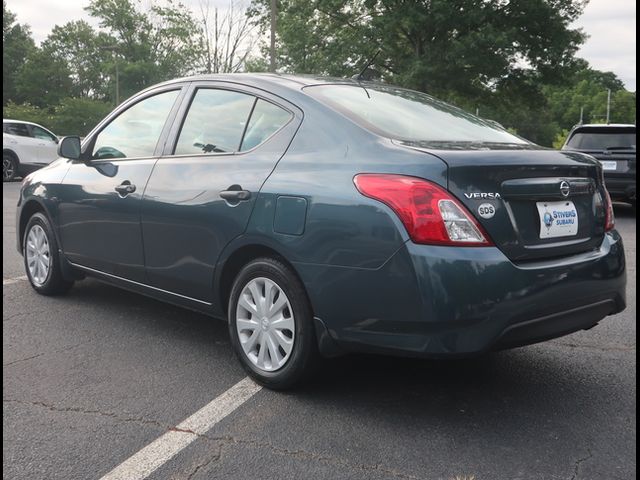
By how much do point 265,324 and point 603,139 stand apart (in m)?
10.4

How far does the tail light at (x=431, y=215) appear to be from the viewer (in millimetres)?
2717

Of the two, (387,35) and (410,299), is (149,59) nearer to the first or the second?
(387,35)

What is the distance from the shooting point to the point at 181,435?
282 cm

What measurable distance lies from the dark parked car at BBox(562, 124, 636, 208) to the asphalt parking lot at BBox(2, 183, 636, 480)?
8184mm

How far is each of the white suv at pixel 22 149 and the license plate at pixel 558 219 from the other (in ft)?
56.6

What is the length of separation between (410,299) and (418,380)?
0.91 m

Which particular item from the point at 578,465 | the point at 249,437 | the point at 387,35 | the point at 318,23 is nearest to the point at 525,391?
the point at 578,465

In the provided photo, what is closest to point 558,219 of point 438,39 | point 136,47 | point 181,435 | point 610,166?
point 181,435

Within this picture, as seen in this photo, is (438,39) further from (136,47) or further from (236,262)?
(136,47)

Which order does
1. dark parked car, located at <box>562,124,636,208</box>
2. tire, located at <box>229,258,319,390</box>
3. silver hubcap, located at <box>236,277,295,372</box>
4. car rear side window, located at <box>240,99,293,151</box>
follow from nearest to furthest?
tire, located at <box>229,258,319,390</box>, silver hubcap, located at <box>236,277,295,372</box>, car rear side window, located at <box>240,99,293,151</box>, dark parked car, located at <box>562,124,636,208</box>

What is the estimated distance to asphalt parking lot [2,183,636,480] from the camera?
8.48ft

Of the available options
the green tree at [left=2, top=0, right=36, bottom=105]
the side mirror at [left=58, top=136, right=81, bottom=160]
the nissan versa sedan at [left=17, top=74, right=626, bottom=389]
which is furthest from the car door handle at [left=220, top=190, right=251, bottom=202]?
the green tree at [left=2, top=0, right=36, bottom=105]

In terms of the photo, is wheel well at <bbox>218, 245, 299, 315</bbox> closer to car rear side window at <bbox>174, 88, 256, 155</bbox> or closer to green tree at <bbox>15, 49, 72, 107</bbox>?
car rear side window at <bbox>174, 88, 256, 155</bbox>

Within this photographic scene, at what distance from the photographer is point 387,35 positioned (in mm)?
25969
